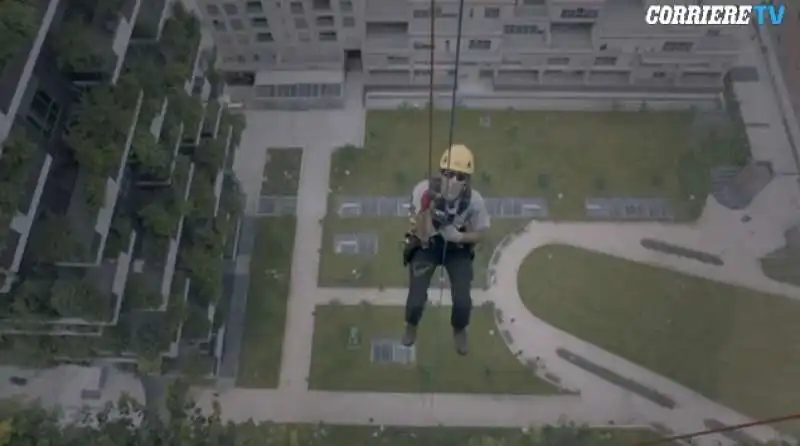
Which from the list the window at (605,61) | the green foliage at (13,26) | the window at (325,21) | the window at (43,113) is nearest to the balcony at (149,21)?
the window at (43,113)

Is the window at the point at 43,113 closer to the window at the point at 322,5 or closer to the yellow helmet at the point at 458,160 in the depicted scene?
the yellow helmet at the point at 458,160

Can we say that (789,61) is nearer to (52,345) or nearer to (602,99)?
(602,99)

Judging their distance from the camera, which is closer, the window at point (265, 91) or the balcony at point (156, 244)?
the balcony at point (156, 244)

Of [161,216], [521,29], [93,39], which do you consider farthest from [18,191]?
[521,29]

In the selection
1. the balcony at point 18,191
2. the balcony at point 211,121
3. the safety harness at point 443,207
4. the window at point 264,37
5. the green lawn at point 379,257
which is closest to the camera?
the safety harness at point 443,207

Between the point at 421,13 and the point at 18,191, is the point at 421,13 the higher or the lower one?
the higher one

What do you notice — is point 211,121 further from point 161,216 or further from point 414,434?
point 414,434

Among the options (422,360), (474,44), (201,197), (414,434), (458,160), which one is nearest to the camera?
(458,160)
